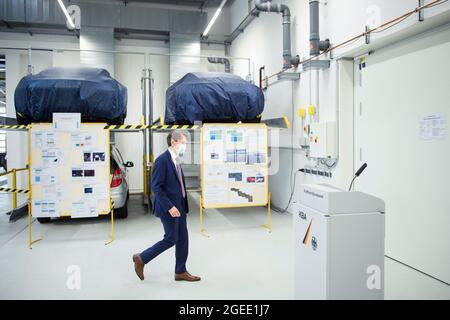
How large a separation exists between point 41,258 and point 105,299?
5.86ft

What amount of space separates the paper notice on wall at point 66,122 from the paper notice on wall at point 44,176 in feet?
2.16

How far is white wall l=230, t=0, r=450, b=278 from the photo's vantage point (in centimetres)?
444

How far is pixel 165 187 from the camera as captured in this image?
3752mm

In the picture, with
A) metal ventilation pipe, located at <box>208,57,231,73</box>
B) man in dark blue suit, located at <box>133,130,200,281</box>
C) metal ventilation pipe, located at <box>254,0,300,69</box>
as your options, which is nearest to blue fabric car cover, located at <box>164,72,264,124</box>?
metal ventilation pipe, located at <box>254,0,300,69</box>

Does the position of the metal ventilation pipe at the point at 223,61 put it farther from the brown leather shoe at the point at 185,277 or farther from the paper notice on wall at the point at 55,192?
the brown leather shoe at the point at 185,277

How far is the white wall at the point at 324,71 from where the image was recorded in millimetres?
4438

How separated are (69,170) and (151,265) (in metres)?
2.18

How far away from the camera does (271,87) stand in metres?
8.23

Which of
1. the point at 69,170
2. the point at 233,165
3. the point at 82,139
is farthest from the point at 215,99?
the point at 69,170

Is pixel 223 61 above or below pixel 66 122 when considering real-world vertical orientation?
above

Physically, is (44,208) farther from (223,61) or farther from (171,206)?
(223,61)

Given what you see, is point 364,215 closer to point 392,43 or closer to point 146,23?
point 392,43

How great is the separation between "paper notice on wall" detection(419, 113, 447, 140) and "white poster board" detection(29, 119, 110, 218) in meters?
4.43

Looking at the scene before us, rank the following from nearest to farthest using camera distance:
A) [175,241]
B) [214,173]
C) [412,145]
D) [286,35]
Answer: [175,241] < [412,145] < [214,173] < [286,35]
